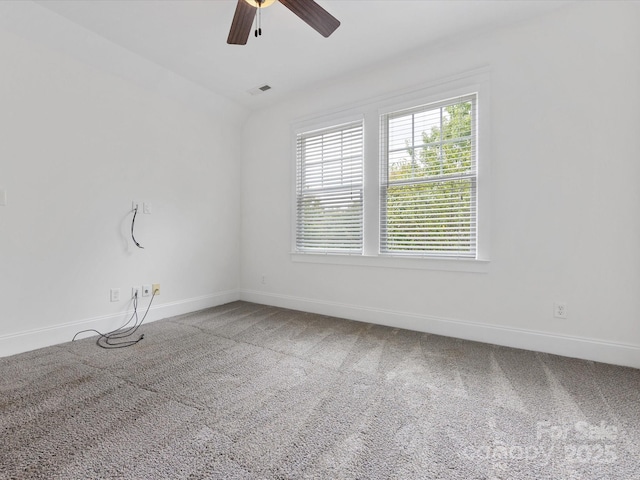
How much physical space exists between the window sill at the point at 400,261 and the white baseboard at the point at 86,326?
1.34m

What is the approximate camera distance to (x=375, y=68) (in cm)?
318

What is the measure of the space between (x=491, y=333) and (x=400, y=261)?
101 centimetres

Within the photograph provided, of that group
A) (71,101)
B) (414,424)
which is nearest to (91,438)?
(414,424)

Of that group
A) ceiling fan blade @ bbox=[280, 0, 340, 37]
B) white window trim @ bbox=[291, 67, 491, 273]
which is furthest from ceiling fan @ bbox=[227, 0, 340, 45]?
white window trim @ bbox=[291, 67, 491, 273]

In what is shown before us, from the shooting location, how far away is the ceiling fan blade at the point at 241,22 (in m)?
1.97

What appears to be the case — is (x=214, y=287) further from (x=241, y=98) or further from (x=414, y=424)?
(x=414, y=424)

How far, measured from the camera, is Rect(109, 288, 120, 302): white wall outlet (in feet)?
9.66

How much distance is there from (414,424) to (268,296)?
110 inches

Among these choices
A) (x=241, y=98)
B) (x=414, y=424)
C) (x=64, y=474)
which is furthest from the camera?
(x=241, y=98)

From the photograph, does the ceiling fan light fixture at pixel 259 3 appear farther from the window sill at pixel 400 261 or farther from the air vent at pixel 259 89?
the window sill at pixel 400 261

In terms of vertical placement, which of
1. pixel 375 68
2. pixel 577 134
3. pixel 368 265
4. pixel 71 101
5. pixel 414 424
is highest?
pixel 375 68

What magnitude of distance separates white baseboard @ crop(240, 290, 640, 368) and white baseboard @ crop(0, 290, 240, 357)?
1224mm

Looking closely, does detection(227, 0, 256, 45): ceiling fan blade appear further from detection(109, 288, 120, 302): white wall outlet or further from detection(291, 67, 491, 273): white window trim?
detection(109, 288, 120, 302): white wall outlet

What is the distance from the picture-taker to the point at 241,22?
6.84 feet
